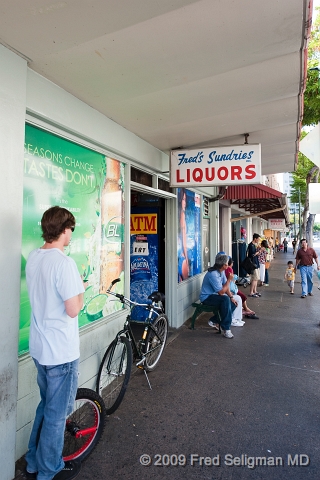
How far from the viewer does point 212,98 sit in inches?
146

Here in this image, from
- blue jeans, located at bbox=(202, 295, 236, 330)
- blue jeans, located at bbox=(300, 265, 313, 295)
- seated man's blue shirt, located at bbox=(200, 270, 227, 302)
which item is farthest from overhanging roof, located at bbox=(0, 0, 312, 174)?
blue jeans, located at bbox=(300, 265, 313, 295)

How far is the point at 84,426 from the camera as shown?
265cm

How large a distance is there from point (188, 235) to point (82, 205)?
12.5ft

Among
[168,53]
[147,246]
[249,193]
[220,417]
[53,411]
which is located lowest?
[220,417]

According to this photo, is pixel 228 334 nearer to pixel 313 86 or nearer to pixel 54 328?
pixel 54 328

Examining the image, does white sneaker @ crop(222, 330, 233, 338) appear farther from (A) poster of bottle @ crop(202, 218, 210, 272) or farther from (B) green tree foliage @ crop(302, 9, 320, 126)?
(B) green tree foliage @ crop(302, 9, 320, 126)

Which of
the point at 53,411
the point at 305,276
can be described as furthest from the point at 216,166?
the point at 305,276

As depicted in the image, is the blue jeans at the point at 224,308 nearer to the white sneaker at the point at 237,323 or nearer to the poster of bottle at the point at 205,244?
the white sneaker at the point at 237,323

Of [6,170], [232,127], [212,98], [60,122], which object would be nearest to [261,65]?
[212,98]

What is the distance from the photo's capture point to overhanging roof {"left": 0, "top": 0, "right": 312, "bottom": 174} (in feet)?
7.33

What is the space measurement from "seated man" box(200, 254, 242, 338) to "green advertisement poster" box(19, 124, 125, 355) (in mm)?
2215

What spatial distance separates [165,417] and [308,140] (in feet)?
10.2

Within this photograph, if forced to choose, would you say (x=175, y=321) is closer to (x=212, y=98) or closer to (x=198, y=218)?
(x=198, y=218)

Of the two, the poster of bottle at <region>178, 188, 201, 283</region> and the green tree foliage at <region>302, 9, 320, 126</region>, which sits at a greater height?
the green tree foliage at <region>302, 9, 320, 126</region>
